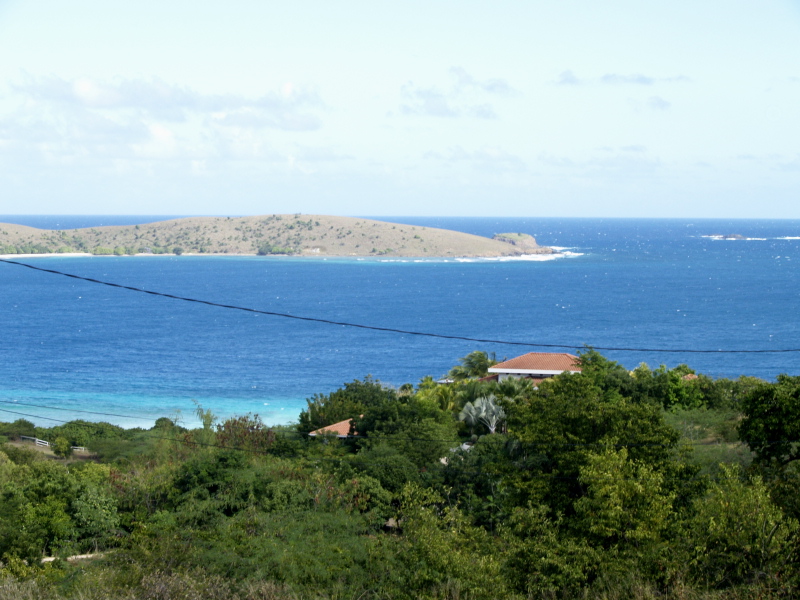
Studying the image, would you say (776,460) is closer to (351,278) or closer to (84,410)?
(84,410)

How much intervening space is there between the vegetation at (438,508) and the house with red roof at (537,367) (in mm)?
11016

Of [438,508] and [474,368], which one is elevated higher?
[474,368]

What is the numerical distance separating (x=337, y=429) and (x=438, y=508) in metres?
10.7

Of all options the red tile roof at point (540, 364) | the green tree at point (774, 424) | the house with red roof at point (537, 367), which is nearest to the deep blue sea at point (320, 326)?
the house with red roof at point (537, 367)

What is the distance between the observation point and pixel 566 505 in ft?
64.6

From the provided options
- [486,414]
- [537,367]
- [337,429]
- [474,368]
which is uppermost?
[486,414]

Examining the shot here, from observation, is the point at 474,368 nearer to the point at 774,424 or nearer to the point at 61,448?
the point at 61,448

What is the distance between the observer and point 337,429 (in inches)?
1366

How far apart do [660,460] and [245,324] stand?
84212 mm

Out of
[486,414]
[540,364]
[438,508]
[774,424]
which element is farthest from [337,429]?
[774,424]

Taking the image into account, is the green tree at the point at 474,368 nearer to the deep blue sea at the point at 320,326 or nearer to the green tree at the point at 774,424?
the deep blue sea at the point at 320,326

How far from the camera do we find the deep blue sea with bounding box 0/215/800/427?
204 ft

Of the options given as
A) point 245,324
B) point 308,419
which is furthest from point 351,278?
point 308,419

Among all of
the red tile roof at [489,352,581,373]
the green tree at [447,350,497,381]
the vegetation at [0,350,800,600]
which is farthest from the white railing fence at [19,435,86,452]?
the red tile roof at [489,352,581,373]
